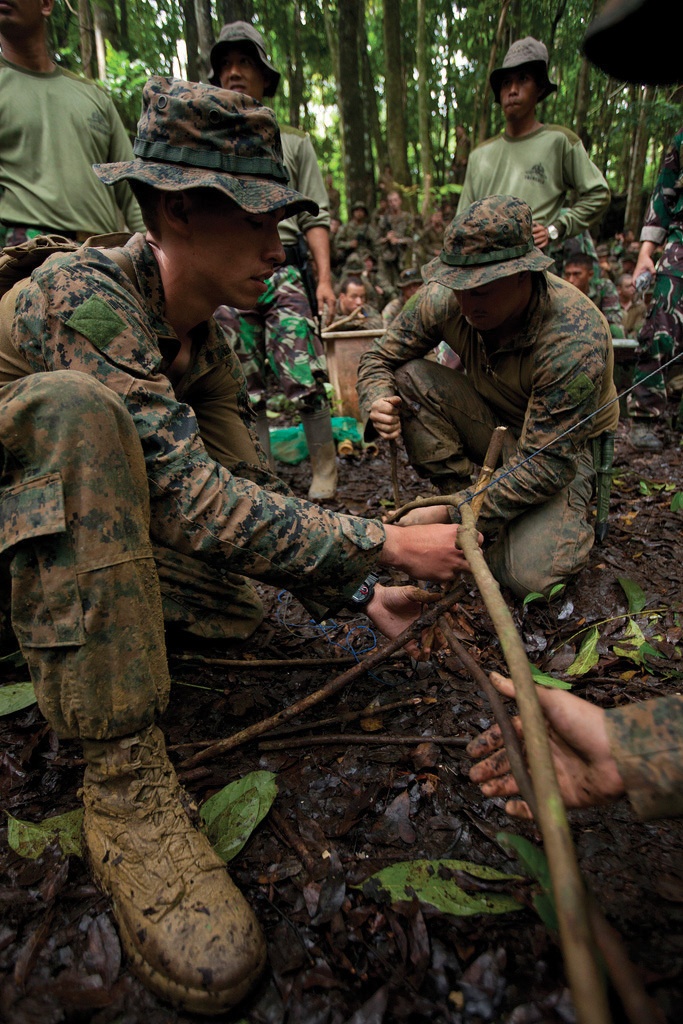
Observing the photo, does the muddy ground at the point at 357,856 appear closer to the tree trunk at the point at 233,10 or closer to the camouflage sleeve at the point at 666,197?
the camouflage sleeve at the point at 666,197

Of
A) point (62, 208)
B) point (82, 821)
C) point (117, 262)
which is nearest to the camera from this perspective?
point (82, 821)

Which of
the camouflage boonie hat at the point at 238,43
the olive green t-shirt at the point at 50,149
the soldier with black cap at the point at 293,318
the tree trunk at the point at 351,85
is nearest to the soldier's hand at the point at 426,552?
the soldier with black cap at the point at 293,318

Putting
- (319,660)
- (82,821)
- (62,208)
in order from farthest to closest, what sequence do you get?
1. (62,208)
2. (319,660)
3. (82,821)

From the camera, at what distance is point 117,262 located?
1921 millimetres

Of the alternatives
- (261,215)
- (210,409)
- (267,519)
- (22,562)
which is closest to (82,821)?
(22,562)

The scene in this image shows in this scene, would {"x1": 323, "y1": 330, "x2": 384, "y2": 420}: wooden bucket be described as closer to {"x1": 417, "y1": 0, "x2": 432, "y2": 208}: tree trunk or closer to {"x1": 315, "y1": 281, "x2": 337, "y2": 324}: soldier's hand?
{"x1": 315, "y1": 281, "x2": 337, "y2": 324}: soldier's hand

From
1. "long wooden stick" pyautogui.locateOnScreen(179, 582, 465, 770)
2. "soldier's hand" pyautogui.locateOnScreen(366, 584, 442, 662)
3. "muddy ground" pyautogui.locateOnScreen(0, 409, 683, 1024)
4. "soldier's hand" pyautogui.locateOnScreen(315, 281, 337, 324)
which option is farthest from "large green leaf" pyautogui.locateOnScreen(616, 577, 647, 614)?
"soldier's hand" pyautogui.locateOnScreen(315, 281, 337, 324)

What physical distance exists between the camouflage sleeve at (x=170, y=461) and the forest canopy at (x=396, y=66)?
777cm

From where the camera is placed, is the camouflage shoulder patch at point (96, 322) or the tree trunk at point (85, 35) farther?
the tree trunk at point (85, 35)

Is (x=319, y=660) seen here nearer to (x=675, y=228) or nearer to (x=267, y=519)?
(x=267, y=519)

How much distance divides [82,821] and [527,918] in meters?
1.22

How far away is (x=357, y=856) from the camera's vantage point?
Answer: 1.65 m

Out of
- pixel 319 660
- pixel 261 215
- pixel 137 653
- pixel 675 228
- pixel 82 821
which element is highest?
pixel 261 215

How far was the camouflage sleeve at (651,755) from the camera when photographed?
1.15 m
